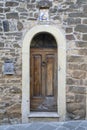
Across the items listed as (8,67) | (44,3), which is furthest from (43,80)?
(44,3)

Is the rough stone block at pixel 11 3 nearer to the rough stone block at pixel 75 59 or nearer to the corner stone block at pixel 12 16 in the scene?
the corner stone block at pixel 12 16

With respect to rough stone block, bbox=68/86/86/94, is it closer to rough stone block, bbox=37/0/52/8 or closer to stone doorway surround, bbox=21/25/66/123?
stone doorway surround, bbox=21/25/66/123

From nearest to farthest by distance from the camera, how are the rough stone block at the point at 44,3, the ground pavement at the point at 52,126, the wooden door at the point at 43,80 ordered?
the ground pavement at the point at 52,126, the rough stone block at the point at 44,3, the wooden door at the point at 43,80

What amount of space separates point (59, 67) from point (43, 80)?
1.86 ft

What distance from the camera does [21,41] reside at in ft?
25.6

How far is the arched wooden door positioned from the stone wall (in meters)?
0.42

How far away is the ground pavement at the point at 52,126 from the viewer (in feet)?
24.0

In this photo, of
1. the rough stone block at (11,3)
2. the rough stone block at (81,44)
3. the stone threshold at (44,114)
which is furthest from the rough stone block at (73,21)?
the stone threshold at (44,114)

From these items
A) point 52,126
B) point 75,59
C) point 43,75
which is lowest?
point 52,126

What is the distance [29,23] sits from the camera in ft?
25.6

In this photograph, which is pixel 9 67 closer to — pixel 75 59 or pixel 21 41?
pixel 21 41

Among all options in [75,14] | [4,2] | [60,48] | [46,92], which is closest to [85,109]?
[46,92]

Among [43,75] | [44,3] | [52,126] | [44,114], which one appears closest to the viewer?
[52,126]

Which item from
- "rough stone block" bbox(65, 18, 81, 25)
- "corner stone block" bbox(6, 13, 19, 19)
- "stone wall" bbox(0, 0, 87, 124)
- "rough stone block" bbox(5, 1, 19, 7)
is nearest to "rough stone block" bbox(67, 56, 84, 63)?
"stone wall" bbox(0, 0, 87, 124)
